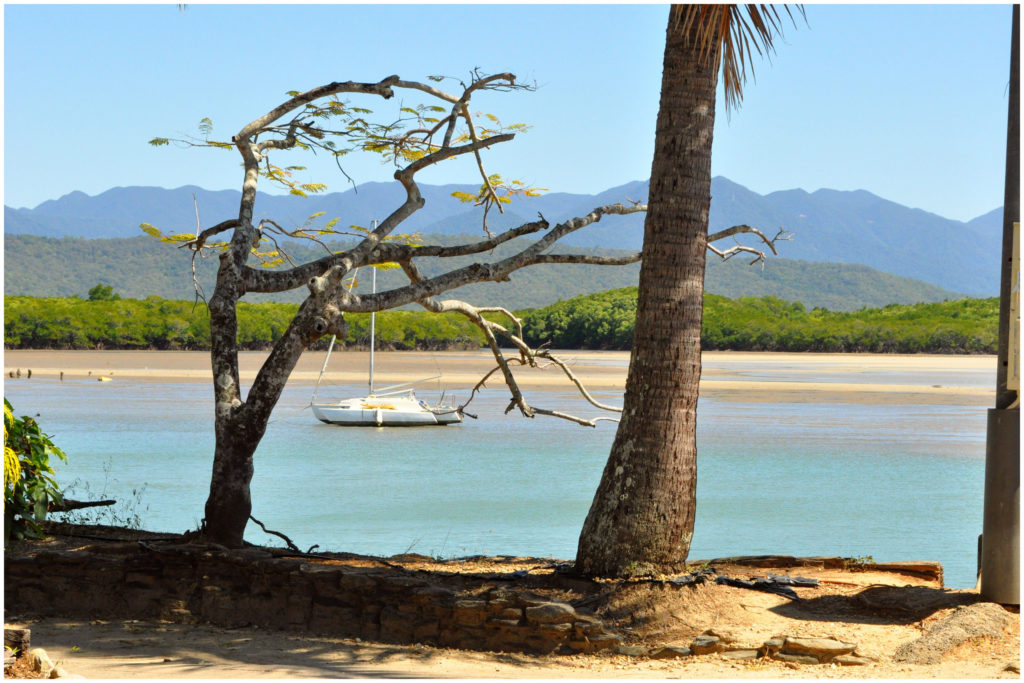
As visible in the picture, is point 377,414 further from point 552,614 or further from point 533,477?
point 552,614

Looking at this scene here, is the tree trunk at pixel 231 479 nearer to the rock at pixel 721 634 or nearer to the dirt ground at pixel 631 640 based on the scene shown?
the dirt ground at pixel 631 640

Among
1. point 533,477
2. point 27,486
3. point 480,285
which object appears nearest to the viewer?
point 27,486

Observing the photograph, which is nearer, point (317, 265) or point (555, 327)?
point (317, 265)

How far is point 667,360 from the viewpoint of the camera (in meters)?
7.73

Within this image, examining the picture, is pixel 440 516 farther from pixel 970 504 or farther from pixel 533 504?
pixel 970 504

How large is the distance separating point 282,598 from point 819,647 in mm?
3786

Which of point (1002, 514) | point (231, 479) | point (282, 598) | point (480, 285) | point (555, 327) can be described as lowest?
point (282, 598)

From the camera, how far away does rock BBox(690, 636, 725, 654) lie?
6855 millimetres

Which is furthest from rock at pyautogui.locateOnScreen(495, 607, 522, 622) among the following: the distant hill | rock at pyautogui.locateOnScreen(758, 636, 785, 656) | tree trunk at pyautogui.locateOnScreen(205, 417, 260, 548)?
the distant hill

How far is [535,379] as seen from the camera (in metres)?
43.5

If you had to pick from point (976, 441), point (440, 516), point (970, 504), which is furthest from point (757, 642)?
point (976, 441)

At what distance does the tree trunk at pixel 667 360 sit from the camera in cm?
773

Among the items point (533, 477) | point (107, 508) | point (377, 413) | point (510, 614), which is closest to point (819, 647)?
point (510, 614)

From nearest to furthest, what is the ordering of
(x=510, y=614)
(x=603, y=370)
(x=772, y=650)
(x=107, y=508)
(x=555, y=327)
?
(x=772, y=650) → (x=510, y=614) → (x=107, y=508) → (x=603, y=370) → (x=555, y=327)
